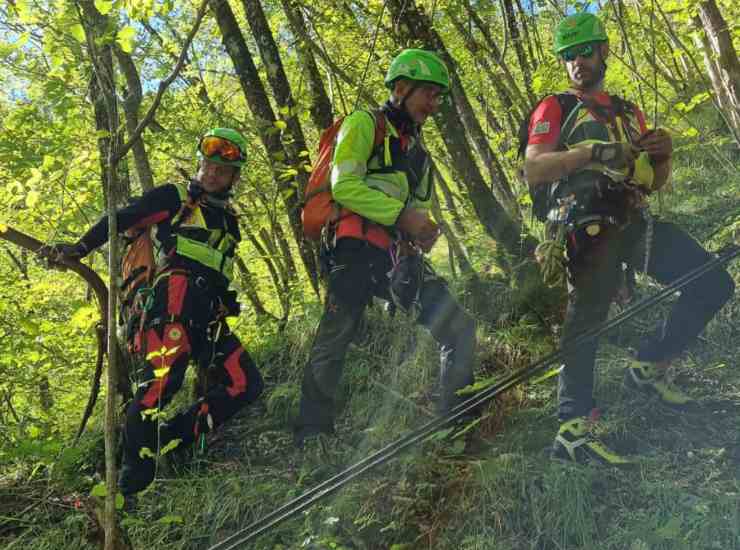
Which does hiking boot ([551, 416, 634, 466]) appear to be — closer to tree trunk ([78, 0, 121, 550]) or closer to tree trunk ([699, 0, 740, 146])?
tree trunk ([78, 0, 121, 550])

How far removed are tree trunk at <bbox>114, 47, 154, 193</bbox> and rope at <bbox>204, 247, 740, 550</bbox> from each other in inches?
137

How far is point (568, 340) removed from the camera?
340 cm

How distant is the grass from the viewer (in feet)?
9.95

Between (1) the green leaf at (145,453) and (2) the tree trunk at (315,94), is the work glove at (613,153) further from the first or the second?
(2) the tree trunk at (315,94)

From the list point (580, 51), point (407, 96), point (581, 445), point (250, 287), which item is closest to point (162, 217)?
point (407, 96)

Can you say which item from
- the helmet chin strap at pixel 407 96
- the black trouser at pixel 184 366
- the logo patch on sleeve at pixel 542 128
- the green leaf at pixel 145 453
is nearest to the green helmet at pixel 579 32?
the logo patch on sleeve at pixel 542 128

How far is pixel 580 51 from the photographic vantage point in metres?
3.27

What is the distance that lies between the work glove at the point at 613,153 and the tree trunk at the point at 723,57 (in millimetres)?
2630

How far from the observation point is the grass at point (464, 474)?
3033 millimetres

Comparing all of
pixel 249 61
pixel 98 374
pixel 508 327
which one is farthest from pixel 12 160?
pixel 508 327

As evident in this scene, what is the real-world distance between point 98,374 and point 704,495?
11.6 ft

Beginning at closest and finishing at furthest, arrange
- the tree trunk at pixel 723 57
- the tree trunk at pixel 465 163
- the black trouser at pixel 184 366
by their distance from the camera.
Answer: the black trouser at pixel 184 366 < the tree trunk at pixel 723 57 < the tree trunk at pixel 465 163

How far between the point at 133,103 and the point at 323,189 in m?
2.87

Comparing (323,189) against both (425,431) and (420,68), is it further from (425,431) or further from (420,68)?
(425,431)
